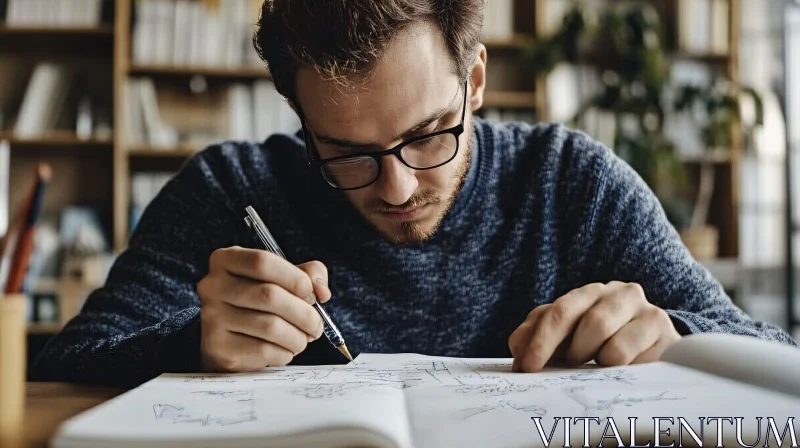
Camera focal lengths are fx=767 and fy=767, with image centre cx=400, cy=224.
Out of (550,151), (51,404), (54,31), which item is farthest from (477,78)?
(54,31)

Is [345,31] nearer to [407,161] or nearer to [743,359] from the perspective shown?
[407,161]

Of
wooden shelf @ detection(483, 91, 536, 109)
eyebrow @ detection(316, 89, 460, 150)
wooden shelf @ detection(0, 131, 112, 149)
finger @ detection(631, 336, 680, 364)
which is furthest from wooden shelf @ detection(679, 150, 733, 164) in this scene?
A: finger @ detection(631, 336, 680, 364)

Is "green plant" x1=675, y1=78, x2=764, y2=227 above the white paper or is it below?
above

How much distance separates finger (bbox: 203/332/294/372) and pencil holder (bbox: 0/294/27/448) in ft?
0.75

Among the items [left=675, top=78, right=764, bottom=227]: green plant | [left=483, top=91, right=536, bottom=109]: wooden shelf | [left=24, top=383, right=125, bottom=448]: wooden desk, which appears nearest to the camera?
[left=24, top=383, right=125, bottom=448]: wooden desk

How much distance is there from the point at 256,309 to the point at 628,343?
0.38 meters

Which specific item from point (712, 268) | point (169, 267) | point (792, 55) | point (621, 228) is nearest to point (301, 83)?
point (169, 267)

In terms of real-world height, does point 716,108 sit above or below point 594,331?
above

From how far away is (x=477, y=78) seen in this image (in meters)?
1.21

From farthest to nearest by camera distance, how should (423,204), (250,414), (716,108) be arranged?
(716,108), (423,204), (250,414)

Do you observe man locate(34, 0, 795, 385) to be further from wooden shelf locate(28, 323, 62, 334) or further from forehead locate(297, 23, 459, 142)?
wooden shelf locate(28, 323, 62, 334)

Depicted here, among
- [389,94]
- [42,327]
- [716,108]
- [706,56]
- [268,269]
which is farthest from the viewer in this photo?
[706,56]

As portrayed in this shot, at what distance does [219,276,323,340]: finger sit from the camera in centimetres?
75

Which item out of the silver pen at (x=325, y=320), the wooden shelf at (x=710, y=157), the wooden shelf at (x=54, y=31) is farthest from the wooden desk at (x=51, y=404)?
the wooden shelf at (x=710, y=157)
